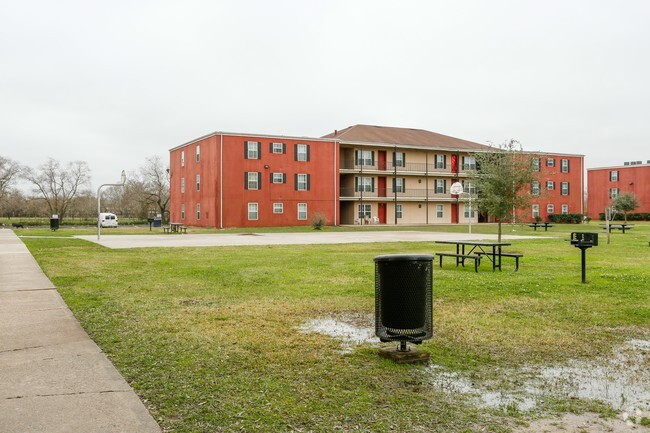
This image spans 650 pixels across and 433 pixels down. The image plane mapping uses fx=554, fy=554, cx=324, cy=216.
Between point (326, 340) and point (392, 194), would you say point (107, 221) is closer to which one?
point (392, 194)

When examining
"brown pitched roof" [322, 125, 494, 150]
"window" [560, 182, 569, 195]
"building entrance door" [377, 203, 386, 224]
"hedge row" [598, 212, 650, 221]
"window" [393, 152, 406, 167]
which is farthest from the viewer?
"hedge row" [598, 212, 650, 221]

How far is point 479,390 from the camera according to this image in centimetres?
475

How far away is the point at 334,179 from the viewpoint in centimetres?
5256

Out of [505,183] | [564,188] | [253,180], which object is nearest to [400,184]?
[253,180]

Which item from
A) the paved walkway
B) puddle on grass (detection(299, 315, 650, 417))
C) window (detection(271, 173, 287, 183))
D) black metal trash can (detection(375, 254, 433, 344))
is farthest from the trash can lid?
window (detection(271, 173, 287, 183))

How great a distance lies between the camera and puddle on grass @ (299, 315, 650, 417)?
4492 mm

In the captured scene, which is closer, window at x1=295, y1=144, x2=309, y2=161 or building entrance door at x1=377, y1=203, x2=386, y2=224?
window at x1=295, y1=144, x2=309, y2=161

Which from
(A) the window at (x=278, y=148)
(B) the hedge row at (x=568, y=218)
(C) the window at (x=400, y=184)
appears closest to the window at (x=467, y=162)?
(C) the window at (x=400, y=184)

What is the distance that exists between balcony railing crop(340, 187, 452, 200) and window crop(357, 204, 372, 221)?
1.18 metres

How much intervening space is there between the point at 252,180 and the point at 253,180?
9cm

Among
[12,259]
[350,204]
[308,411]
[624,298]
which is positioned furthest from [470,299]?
[350,204]

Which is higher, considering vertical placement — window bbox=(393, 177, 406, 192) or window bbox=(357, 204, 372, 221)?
window bbox=(393, 177, 406, 192)

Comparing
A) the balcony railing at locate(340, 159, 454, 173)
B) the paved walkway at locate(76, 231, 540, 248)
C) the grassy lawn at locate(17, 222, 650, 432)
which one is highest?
the balcony railing at locate(340, 159, 454, 173)

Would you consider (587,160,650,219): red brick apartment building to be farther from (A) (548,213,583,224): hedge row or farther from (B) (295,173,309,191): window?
(B) (295,173,309,191): window
